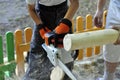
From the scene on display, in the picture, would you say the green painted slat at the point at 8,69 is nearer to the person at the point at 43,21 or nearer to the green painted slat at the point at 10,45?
the green painted slat at the point at 10,45

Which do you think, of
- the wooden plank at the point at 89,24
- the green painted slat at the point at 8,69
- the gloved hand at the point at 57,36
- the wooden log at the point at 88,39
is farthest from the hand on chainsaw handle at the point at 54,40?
the wooden plank at the point at 89,24

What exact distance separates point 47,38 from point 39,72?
1123mm

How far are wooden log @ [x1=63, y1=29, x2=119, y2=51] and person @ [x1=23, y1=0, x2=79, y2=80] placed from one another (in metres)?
0.67

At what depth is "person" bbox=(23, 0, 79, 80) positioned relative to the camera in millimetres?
2175

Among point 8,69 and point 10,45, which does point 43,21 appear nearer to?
point 10,45

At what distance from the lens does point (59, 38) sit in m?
1.64

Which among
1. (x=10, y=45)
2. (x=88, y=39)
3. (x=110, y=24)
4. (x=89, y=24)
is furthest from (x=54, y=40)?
(x=89, y=24)

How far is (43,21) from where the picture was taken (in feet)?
8.16

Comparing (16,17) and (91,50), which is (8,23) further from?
(91,50)

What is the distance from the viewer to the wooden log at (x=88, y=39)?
1299 mm

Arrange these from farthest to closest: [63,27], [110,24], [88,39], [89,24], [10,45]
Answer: [89,24]
[10,45]
[110,24]
[63,27]
[88,39]

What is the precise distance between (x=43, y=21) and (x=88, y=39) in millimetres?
1223

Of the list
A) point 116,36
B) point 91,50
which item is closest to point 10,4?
point 91,50

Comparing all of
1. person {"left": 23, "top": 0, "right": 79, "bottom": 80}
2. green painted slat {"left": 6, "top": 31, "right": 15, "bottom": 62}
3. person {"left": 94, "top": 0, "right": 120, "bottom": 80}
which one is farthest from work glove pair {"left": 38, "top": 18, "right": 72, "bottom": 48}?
green painted slat {"left": 6, "top": 31, "right": 15, "bottom": 62}
